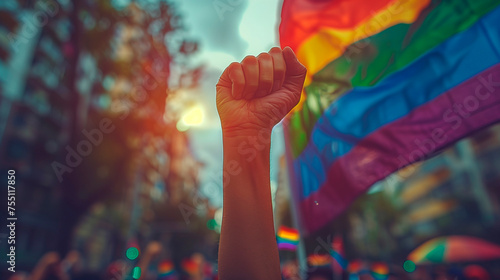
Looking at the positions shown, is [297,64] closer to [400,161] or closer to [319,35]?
[400,161]

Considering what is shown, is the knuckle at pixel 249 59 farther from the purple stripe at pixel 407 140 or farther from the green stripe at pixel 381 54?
the green stripe at pixel 381 54

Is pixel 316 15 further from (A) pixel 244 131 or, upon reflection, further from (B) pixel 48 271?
(B) pixel 48 271

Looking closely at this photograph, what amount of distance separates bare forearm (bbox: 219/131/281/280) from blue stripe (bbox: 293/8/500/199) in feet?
4.99

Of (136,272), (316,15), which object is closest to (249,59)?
(316,15)

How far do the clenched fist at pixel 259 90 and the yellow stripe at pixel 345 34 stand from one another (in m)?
1.59

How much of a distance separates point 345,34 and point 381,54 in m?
0.40

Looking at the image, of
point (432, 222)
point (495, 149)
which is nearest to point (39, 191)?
point (495, 149)

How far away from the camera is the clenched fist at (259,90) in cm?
141

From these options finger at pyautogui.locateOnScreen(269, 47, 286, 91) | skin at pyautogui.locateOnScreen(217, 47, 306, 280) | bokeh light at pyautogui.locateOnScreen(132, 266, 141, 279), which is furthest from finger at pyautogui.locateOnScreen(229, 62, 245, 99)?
bokeh light at pyautogui.locateOnScreen(132, 266, 141, 279)

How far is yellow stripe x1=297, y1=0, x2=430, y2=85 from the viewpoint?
9.16ft

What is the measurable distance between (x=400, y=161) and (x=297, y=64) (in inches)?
53.3

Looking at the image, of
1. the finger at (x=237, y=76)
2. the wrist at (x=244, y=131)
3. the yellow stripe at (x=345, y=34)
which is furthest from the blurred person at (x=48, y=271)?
the finger at (x=237, y=76)

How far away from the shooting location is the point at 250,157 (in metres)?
1.43

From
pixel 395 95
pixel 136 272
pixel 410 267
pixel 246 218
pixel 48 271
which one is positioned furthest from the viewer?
pixel 410 267
